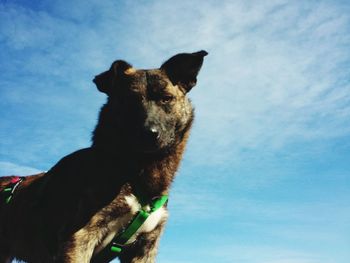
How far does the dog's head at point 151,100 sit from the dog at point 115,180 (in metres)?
0.01

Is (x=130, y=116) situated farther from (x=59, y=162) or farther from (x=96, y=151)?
(x=59, y=162)

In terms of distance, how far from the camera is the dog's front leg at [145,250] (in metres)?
6.59

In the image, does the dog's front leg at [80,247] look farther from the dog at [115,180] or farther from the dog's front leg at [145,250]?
the dog's front leg at [145,250]

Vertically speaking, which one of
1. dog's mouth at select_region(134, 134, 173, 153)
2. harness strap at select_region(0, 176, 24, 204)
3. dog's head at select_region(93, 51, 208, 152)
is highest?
dog's head at select_region(93, 51, 208, 152)

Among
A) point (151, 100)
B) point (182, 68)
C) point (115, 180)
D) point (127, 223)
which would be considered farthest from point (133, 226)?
point (182, 68)

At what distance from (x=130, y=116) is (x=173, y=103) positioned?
79cm

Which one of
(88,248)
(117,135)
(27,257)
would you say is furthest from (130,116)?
(27,257)

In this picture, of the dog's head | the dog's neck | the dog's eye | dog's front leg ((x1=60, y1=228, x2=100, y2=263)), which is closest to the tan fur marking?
the dog's head

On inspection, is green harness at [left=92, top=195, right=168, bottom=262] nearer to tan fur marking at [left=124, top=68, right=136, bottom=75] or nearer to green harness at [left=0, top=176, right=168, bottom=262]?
green harness at [left=0, top=176, right=168, bottom=262]

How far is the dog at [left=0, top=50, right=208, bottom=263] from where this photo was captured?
5.96 m

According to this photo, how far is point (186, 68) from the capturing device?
23.9 feet

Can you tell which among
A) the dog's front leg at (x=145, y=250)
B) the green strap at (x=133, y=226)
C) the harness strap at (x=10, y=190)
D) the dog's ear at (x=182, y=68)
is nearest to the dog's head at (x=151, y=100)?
the dog's ear at (x=182, y=68)

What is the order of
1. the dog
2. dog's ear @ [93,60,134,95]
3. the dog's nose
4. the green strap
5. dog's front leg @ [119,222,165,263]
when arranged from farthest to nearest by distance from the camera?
dog's ear @ [93,60,134,95]
dog's front leg @ [119,222,165,263]
the dog's nose
the green strap
the dog

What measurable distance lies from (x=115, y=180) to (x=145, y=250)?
1255 millimetres
